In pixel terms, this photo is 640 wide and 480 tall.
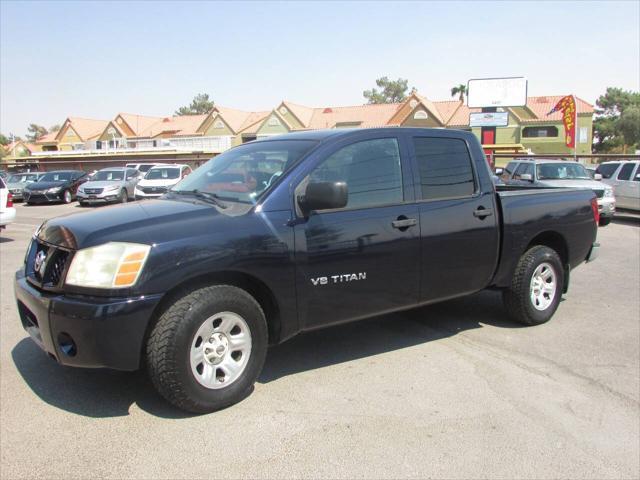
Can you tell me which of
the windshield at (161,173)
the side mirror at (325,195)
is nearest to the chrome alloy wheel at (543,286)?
the side mirror at (325,195)

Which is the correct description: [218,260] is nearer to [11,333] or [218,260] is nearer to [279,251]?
[279,251]

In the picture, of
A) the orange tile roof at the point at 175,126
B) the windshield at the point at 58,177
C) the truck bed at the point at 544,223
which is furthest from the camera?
the orange tile roof at the point at 175,126

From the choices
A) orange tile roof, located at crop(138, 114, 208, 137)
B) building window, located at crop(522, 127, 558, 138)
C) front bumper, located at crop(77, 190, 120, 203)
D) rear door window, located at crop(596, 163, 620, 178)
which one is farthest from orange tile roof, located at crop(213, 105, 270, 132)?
rear door window, located at crop(596, 163, 620, 178)

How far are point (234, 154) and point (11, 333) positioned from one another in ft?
8.98

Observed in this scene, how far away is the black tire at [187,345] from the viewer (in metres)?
3.32

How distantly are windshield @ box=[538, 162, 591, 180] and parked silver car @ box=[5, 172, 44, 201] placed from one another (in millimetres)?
21394

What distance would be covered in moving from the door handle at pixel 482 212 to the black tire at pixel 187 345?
228 centimetres

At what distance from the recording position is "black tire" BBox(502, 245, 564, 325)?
5.32m

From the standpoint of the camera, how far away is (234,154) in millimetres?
4746

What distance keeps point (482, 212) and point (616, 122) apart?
76.2 meters

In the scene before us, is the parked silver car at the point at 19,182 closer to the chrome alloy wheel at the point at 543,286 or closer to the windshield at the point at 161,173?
the windshield at the point at 161,173

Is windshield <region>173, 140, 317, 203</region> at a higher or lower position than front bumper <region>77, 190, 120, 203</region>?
higher

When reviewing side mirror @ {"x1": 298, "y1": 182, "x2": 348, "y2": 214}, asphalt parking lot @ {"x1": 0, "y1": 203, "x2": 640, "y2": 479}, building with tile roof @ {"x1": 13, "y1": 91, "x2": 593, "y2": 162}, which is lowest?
asphalt parking lot @ {"x1": 0, "y1": 203, "x2": 640, "y2": 479}

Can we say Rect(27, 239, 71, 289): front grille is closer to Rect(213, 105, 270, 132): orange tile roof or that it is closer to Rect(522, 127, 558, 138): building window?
Rect(522, 127, 558, 138): building window
